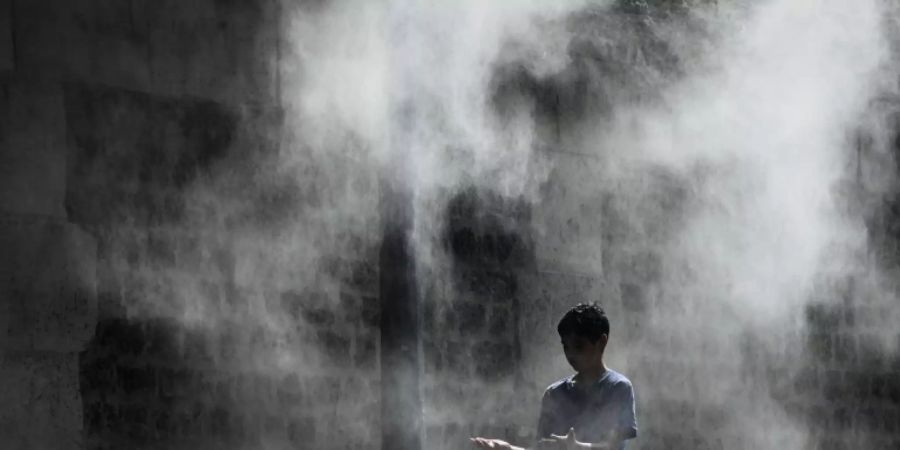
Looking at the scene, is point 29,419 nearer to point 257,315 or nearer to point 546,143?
point 257,315

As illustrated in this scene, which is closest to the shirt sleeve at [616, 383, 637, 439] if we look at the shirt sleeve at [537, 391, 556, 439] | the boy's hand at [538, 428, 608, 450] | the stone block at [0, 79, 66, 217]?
the boy's hand at [538, 428, 608, 450]

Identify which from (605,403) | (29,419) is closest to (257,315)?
(29,419)

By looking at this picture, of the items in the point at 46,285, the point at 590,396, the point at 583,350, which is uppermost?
the point at 46,285

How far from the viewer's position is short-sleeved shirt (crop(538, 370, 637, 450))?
5.55 meters

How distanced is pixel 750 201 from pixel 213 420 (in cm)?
413

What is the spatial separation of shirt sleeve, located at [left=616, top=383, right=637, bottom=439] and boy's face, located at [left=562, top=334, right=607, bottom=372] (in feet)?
0.48

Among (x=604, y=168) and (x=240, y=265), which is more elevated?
(x=604, y=168)

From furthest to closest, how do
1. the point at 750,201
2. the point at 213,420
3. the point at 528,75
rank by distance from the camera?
1. the point at 750,201
2. the point at 528,75
3. the point at 213,420

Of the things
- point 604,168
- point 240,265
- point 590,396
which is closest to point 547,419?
point 590,396

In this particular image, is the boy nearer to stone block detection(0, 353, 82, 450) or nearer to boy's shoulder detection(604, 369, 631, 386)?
boy's shoulder detection(604, 369, 631, 386)

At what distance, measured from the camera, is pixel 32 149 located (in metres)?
6.91

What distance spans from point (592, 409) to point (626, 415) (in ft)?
0.54

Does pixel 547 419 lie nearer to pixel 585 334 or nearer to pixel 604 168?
pixel 585 334

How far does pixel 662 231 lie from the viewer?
9.51 metres
